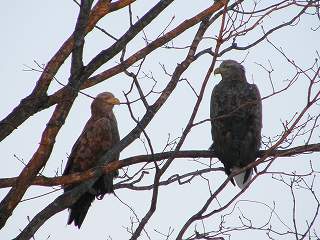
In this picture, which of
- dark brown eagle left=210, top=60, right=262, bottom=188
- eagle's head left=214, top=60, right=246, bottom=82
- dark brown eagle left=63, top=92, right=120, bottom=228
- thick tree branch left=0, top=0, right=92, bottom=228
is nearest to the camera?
thick tree branch left=0, top=0, right=92, bottom=228

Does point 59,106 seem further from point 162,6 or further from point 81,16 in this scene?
point 162,6

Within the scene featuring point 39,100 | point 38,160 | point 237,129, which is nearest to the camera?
point 38,160

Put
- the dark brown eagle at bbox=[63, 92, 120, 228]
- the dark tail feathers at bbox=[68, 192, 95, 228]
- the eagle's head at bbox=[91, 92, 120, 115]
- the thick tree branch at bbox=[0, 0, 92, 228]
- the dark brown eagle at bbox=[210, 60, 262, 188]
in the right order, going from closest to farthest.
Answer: the thick tree branch at bbox=[0, 0, 92, 228] → the dark brown eagle at bbox=[210, 60, 262, 188] → the dark tail feathers at bbox=[68, 192, 95, 228] → the dark brown eagle at bbox=[63, 92, 120, 228] → the eagle's head at bbox=[91, 92, 120, 115]

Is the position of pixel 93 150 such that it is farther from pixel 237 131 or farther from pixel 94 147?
pixel 237 131

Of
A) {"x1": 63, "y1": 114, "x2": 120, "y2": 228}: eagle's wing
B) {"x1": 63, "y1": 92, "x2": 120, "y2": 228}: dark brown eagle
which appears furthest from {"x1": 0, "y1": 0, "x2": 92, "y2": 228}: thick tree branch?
{"x1": 63, "y1": 114, "x2": 120, "y2": 228}: eagle's wing

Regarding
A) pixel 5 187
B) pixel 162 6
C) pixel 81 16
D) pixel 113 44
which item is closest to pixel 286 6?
pixel 162 6

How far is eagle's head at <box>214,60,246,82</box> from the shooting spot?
23.6ft

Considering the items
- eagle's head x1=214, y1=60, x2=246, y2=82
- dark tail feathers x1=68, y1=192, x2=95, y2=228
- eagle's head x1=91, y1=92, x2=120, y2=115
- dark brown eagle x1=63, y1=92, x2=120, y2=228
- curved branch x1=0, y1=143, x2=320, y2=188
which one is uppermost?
eagle's head x1=214, y1=60, x2=246, y2=82

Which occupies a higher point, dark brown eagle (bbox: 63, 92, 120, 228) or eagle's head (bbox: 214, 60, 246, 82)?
eagle's head (bbox: 214, 60, 246, 82)

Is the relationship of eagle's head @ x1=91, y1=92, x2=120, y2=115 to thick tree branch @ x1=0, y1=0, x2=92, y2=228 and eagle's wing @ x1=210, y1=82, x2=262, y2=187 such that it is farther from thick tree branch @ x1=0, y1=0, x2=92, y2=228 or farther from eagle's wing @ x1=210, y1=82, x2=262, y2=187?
thick tree branch @ x1=0, y1=0, x2=92, y2=228

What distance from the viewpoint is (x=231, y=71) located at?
24.1ft

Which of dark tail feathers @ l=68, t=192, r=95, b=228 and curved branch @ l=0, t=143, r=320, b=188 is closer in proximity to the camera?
curved branch @ l=0, t=143, r=320, b=188

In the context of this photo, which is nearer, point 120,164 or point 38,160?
point 38,160

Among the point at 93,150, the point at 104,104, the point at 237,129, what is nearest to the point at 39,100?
the point at 237,129
